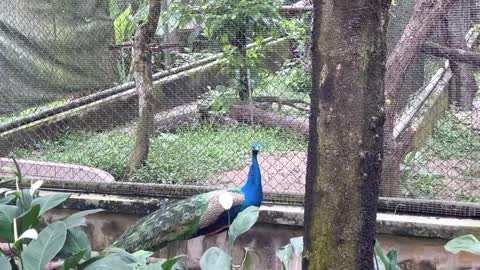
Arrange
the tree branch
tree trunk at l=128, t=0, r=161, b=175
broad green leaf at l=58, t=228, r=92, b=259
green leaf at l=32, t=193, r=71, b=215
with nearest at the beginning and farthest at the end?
1. broad green leaf at l=58, t=228, r=92, b=259
2. green leaf at l=32, t=193, r=71, b=215
3. the tree branch
4. tree trunk at l=128, t=0, r=161, b=175

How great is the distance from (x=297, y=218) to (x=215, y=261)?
1.54 metres

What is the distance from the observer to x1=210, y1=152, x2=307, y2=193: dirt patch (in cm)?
394

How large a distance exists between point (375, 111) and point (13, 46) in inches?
142

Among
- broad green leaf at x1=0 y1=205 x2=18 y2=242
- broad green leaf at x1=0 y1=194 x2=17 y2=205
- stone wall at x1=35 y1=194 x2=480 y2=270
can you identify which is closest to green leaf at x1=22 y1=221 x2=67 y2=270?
broad green leaf at x1=0 y1=205 x2=18 y2=242

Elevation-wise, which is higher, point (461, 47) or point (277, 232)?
point (461, 47)

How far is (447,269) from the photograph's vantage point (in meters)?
3.46

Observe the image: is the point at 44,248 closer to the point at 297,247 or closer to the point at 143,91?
the point at 297,247

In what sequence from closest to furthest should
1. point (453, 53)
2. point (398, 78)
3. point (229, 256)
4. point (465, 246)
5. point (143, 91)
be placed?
point (465, 246) → point (229, 256) → point (453, 53) → point (398, 78) → point (143, 91)

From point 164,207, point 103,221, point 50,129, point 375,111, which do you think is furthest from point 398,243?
point 50,129

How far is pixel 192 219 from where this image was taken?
3639mm

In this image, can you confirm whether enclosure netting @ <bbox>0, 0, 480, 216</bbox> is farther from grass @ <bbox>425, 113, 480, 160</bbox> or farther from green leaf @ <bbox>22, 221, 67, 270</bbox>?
green leaf @ <bbox>22, 221, 67, 270</bbox>

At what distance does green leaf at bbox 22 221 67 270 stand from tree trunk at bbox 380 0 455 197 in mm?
2097

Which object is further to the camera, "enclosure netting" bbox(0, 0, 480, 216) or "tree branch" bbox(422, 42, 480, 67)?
"enclosure netting" bbox(0, 0, 480, 216)

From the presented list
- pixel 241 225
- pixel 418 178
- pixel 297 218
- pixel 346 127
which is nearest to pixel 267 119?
pixel 297 218
